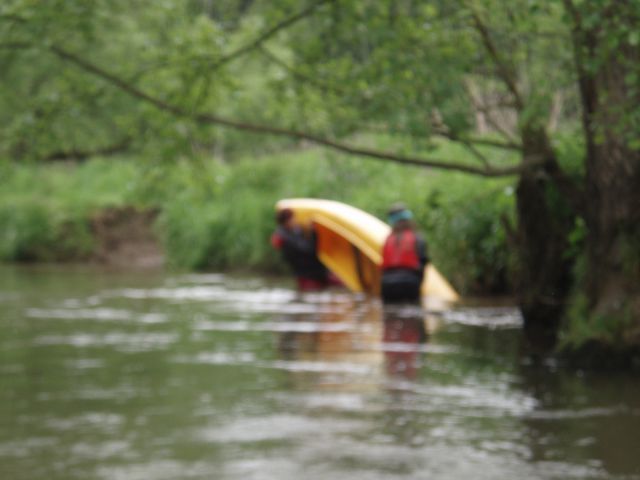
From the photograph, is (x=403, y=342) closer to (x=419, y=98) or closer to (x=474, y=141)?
(x=474, y=141)

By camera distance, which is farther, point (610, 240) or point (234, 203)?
point (234, 203)

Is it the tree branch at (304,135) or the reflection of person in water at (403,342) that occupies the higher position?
the tree branch at (304,135)

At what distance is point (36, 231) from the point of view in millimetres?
35625

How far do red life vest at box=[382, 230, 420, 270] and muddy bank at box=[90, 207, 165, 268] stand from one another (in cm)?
1784

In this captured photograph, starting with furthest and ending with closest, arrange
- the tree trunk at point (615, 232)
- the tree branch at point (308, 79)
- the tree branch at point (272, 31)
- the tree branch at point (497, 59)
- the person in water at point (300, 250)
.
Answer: the person in water at point (300, 250), the tree branch at point (308, 79), the tree branch at point (272, 31), the tree trunk at point (615, 232), the tree branch at point (497, 59)

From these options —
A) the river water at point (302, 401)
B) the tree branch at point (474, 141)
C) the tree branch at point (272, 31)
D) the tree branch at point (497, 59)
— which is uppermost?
the tree branch at point (272, 31)

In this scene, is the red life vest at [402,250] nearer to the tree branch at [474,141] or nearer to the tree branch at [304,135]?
the tree branch at [304,135]

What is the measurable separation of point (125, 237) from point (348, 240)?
14966 mm

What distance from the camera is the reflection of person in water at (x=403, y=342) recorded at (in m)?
12.4

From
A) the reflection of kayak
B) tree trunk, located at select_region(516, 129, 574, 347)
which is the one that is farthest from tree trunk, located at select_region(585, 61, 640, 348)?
the reflection of kayak

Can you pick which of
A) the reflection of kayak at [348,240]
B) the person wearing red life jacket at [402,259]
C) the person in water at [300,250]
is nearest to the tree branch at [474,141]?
the person wearing red life jacket at [402,259]

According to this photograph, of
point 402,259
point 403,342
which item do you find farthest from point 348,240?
point 403,342

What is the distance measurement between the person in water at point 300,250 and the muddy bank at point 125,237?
43.4 ft

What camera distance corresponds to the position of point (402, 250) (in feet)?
56.7
